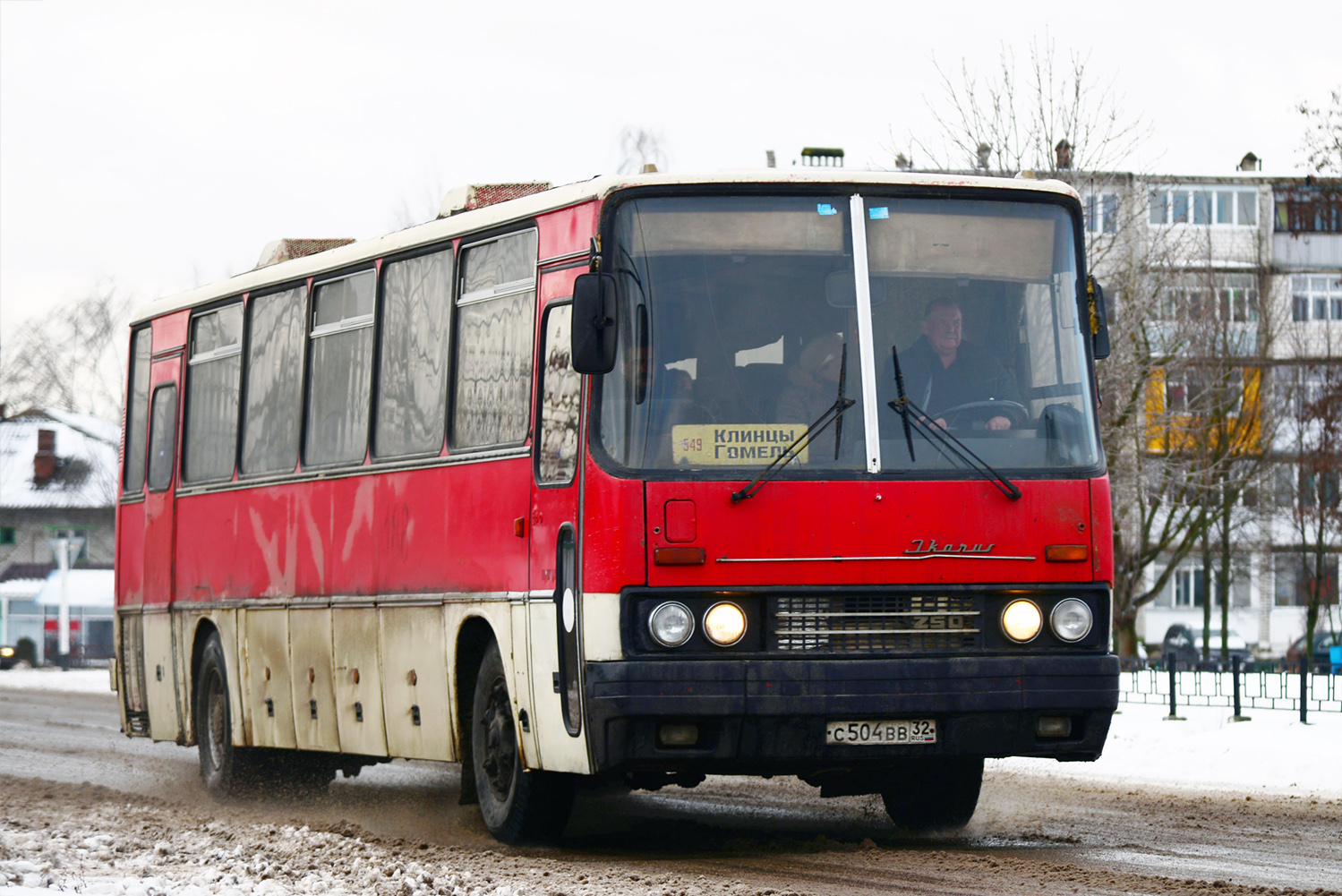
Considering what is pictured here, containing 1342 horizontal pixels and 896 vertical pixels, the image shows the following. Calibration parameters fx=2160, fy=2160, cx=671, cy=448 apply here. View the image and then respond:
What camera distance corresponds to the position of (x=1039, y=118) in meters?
30.4

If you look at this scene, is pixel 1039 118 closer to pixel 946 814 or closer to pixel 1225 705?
pixel 1225 705

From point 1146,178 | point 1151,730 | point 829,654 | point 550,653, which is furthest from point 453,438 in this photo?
point 1146,178

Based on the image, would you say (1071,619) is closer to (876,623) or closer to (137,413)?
(876,623)

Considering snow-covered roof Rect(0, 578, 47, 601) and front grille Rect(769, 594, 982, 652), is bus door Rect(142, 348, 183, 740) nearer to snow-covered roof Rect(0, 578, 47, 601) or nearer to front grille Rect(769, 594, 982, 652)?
front grille Rect(769, 594, 982, 652)

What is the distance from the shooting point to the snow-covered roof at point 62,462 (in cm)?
8375

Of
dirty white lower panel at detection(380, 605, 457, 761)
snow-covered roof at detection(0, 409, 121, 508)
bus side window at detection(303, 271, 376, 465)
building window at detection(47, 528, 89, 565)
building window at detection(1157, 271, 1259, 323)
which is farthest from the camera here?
snow-covered roof at detection(0, 409, 121, 508)

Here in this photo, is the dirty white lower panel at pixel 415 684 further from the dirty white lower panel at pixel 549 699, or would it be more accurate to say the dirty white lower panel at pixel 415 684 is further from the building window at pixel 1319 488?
the building window at pixel 1319 488

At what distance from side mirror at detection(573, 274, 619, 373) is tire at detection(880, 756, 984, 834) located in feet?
9.71

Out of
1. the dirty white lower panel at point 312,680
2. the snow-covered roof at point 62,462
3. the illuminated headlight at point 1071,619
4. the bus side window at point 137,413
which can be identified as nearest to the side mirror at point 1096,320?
the illuminated headlight at point 1071,619

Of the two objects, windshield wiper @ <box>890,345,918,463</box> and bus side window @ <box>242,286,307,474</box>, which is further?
bus side window @ <box>242,286,307,474</box>

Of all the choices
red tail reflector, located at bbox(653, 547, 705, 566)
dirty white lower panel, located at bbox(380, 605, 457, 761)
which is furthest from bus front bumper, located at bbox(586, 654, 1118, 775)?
dirty white lower panel, located at bbox(380, 605, 457, 761)

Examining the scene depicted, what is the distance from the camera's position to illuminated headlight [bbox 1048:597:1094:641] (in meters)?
9.65

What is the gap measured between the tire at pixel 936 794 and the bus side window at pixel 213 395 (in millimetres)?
5608

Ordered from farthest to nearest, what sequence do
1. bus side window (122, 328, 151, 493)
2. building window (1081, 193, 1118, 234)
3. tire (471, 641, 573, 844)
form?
building window (1081, 193, 1118, 234) < bus side window (122, 328, 151, 493) < tire (471, 641, 573, 844)
